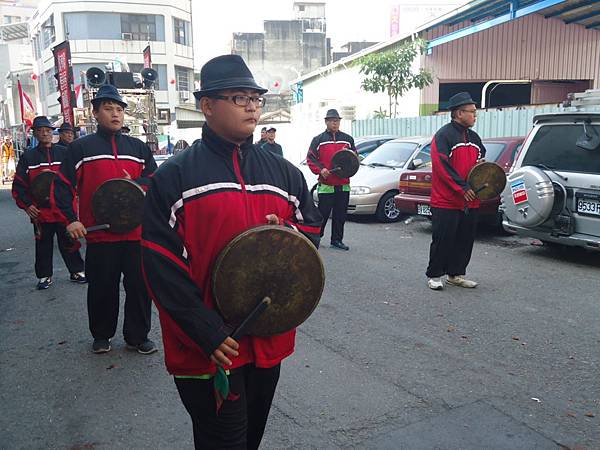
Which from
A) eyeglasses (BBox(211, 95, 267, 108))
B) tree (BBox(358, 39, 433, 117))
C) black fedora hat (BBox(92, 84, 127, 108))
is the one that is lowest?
eyeglasses (BBox(211, 95, 267, 108))

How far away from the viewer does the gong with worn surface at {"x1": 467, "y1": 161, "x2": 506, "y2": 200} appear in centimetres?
593

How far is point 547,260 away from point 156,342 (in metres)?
5.28

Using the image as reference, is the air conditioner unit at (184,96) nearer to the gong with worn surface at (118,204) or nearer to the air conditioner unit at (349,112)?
the air conditioner unit at (349,112)

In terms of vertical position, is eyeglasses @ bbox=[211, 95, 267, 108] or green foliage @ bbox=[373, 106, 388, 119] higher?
green foliage @ bbox=[373, 106, 388, 119]

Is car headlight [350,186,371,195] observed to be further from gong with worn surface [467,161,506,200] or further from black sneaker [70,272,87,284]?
black sneaker [70,272,87,284]

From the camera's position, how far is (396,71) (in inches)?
719

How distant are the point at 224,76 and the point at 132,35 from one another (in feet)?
137

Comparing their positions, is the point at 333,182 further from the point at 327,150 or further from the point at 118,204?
the point at 118,204

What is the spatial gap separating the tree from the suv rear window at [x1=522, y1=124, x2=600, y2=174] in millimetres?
11193

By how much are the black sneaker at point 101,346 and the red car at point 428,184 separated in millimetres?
6114

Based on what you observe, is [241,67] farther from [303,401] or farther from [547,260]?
[547,260]

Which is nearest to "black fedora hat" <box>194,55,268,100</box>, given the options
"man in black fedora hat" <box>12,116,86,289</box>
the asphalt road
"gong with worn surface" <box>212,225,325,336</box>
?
"gong with worn surface" <box>212,225,325,336</box>

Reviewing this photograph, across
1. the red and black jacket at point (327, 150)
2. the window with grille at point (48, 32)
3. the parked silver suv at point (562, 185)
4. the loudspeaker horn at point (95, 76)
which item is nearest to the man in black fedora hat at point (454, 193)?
the parked silver suv at point (562, 185)

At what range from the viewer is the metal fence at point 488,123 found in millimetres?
12623
